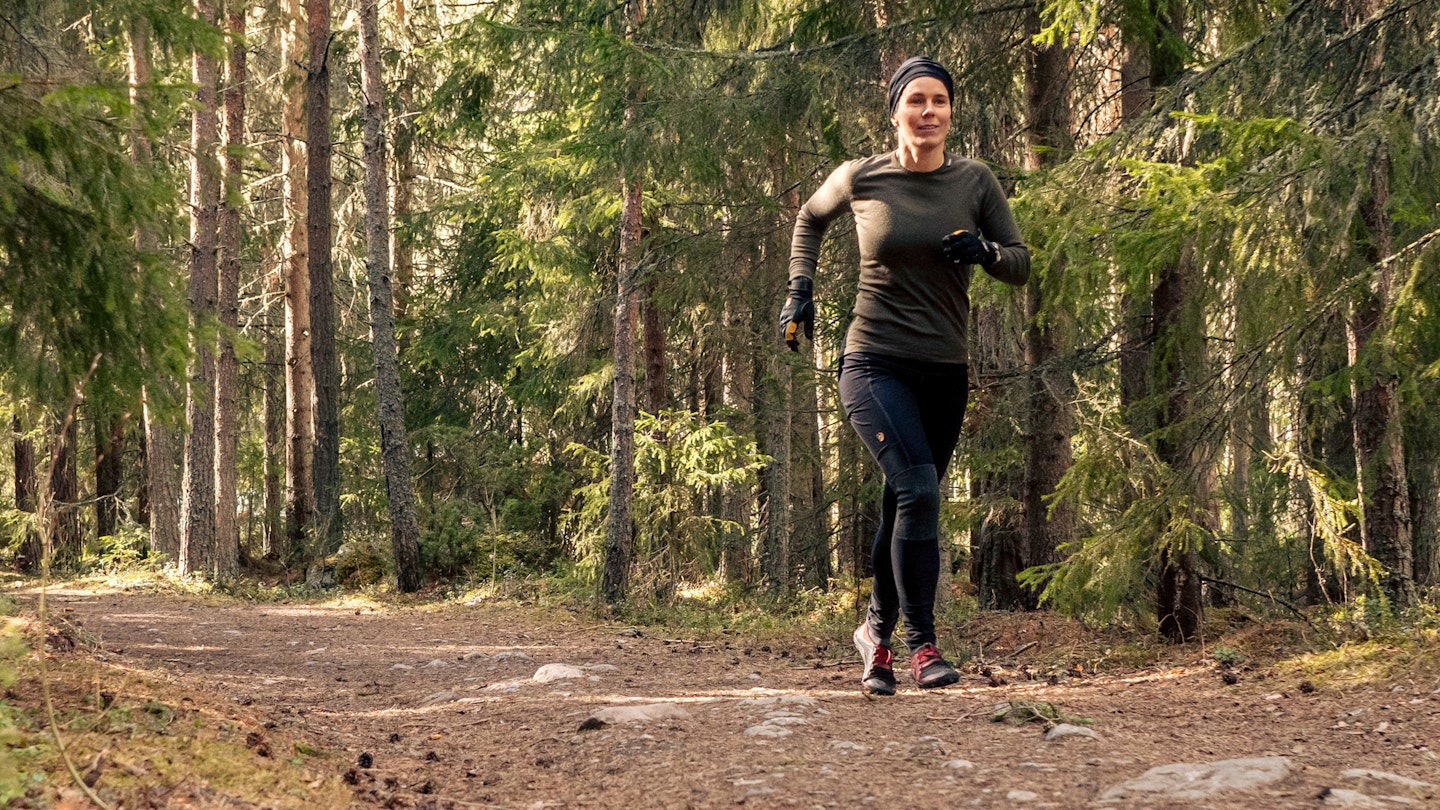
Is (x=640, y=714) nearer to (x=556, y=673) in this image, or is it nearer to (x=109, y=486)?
(x=556, y=673)

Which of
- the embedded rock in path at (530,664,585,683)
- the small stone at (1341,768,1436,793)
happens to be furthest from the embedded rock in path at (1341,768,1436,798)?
the embedded rock in path at (530,664,585,683)

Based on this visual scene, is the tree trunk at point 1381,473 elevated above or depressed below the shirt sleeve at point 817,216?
below

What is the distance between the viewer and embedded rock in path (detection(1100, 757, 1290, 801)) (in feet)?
10.6

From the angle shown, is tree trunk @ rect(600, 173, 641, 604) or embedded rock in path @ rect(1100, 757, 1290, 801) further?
tree trunk @ rect(600, 173, 641, 604)

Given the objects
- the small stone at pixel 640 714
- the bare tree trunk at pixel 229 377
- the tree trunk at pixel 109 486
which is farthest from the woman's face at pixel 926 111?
the tree trunk at pixel 109 486

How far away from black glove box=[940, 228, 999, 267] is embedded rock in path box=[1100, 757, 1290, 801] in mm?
2057

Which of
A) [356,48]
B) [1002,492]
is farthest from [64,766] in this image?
[356,48]

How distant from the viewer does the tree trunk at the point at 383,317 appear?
551 inches

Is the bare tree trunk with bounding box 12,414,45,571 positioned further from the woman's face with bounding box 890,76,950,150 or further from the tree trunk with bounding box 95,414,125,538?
the woman's face with bounding box 890,76,950,150

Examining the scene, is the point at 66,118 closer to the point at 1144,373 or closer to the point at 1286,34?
the point at 1286,34

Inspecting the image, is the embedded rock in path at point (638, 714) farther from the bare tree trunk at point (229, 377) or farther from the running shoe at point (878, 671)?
the bare tree trunk at point (229, 377)

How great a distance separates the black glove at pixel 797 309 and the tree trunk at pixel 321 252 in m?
14.8

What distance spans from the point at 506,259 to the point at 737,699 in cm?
1115

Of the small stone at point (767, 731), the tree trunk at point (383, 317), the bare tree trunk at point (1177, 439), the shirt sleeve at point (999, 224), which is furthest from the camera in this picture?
the tree trunk at point (383, 317)
